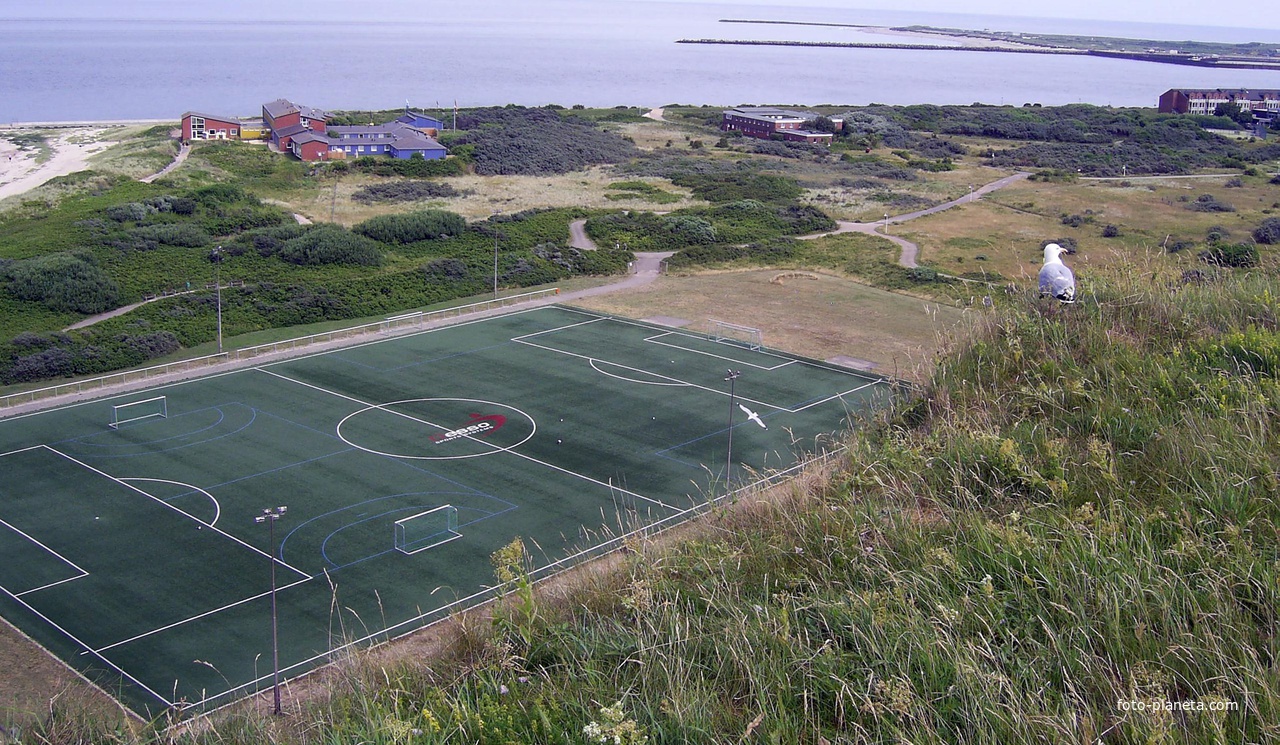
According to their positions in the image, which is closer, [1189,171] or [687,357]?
[687,357]

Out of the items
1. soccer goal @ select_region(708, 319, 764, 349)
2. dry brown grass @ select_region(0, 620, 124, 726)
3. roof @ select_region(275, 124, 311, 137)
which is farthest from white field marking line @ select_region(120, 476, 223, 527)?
Answer: roof @ select_region(275, 124, 311, 137)

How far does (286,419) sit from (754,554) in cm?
3225

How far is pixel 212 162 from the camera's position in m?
90.2

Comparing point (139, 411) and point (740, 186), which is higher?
point (740, 186)

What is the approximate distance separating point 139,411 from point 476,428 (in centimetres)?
1308

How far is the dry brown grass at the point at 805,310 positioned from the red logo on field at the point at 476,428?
16.0 meters

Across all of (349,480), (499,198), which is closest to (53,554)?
(349,480)

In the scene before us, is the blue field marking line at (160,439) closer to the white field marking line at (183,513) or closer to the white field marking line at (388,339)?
the white field marking line at (183,513)

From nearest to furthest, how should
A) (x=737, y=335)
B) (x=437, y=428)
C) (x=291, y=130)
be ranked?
(x=437, y=428) → (x=737, y=335) → (x=291, y=130)

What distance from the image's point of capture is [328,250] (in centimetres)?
6475

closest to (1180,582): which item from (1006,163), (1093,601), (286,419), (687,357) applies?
(1093,601)

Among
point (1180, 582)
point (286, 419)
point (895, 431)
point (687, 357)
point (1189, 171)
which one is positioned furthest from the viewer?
point (1189, 171)

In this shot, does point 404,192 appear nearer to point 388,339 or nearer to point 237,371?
point 388,339

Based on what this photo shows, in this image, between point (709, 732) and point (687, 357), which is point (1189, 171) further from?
point (709, 732)
